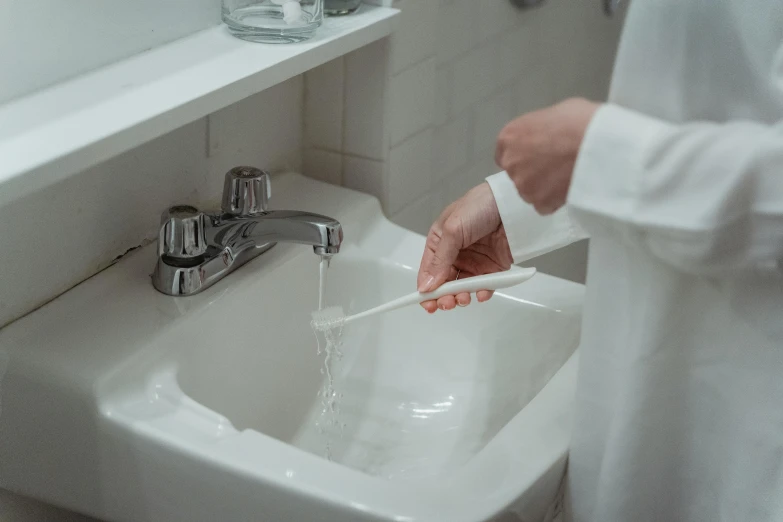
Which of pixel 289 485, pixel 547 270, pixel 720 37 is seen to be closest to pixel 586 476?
pixel 289 485

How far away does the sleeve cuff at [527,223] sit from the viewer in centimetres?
83

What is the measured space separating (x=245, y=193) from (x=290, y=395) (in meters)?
0.21

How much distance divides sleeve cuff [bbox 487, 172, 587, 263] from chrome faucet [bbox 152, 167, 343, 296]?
14 centimetres

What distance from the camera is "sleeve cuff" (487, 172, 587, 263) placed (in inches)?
32.6

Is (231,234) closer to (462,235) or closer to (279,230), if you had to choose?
(279,230)

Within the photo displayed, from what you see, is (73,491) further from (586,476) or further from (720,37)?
(720,37)

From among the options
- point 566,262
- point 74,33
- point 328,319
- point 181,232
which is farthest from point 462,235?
point 566,262

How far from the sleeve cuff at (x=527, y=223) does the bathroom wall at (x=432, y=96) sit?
0.81ft

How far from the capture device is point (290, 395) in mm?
927

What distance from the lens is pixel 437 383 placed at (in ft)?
3.18

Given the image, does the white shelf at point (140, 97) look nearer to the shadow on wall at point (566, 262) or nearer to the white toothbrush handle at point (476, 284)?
the white toothbrush handle at point (476, 284)

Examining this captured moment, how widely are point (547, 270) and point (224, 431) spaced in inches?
38.5

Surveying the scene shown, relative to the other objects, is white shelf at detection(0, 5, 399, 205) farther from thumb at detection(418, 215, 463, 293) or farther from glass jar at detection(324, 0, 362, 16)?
thumb at detection(418, 215, 463, 293)

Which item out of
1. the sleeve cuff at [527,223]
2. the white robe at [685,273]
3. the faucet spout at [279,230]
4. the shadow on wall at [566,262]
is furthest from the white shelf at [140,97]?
the shadow on wall at [566,262]
